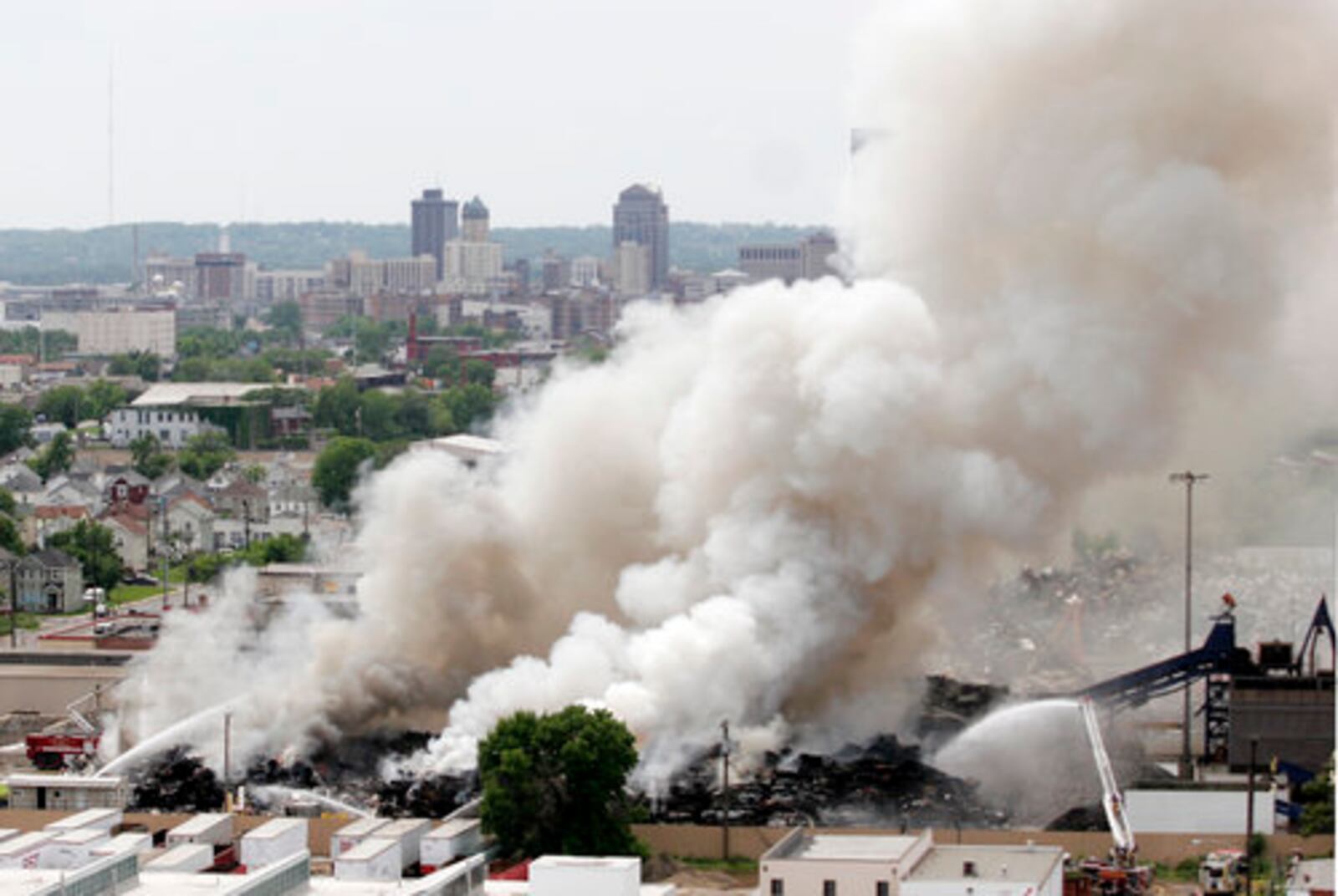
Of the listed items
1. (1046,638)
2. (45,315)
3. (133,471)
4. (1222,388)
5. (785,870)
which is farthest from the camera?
(45,315)

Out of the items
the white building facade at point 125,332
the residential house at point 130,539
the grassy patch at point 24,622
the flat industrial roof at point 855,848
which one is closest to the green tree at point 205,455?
the residential house at point 130,539

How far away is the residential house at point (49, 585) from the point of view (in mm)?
59844

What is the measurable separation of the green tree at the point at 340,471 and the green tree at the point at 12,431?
1924cm

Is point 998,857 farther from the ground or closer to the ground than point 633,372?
closer to the ground

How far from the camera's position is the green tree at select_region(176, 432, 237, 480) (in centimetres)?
8462

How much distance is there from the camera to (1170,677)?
38.3 m

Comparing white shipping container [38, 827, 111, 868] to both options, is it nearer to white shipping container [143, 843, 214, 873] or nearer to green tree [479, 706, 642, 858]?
white shipping container [143, 843, 214, 873]

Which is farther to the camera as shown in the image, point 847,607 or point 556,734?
point 847,607

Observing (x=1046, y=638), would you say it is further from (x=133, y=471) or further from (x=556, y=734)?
(x=133, y=471)

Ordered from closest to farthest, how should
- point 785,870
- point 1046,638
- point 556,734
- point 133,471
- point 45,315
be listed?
point 785,870
point 556,734
point 1046,638
point 133,471
point 45,315

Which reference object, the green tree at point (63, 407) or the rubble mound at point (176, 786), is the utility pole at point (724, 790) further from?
the green tree at point (63, 407)

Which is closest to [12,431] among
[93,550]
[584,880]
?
[93,550]

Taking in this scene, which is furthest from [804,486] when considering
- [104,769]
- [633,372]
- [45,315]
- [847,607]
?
[45,315]

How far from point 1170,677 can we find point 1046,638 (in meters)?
9.66
